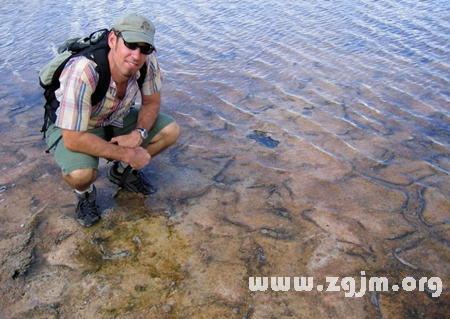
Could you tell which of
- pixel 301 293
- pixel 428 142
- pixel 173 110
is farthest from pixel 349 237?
pixel 173 110

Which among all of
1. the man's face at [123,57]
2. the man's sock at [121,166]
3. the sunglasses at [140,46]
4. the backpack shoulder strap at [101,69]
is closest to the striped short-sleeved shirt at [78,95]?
the backpack shoulder strap at [101,69]

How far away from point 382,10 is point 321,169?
213 inches

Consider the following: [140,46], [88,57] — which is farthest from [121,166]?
[140,46]

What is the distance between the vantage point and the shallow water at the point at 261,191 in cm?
308

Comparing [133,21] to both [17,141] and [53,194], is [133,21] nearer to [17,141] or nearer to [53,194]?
[53,194]

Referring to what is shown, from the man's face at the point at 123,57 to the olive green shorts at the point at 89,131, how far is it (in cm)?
69

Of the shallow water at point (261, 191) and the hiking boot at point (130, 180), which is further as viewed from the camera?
the hiking boot at point (130, 180)

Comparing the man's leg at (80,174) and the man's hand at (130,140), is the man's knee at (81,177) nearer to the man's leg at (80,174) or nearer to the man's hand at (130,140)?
the man's leg at (80,174)

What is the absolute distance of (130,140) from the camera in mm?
3748

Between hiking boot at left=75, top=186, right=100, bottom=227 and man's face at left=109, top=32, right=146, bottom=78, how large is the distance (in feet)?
3.66

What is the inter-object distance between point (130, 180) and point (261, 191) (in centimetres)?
122

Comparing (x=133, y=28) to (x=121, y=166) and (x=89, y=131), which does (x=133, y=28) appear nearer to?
(x=89, y=131)

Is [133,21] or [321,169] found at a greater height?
[133,21]

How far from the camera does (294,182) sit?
4.27m
